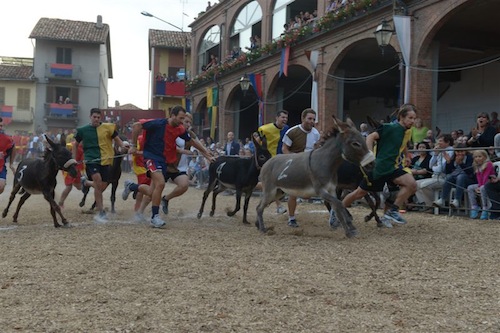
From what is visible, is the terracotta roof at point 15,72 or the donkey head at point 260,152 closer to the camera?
the donkey head at point 260,152

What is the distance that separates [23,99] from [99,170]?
49392 mm

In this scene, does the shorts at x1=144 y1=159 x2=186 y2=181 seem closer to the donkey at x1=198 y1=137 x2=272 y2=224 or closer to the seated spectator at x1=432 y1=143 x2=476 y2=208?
the donkey at x1=198 y1=137 x2=272 y2=224

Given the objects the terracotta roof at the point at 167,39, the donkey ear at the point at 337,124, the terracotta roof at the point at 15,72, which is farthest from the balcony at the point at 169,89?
the donkey ear at the point at 337,124

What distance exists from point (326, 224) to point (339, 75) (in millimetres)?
13838

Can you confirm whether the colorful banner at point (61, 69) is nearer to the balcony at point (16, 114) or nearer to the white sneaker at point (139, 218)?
the balcony at point (16, 114)

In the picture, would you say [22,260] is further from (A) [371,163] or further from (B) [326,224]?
(B) [326,224]

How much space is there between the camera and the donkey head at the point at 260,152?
375 inches

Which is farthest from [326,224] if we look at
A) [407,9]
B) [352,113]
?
[352,113]

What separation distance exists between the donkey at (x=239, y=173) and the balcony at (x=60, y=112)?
46.0m

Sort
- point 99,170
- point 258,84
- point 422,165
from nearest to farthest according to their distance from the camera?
point 99,170, point 422,165, point 258,84

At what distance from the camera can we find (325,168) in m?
7.41

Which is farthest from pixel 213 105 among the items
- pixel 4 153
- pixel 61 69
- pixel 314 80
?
pixel 61 69

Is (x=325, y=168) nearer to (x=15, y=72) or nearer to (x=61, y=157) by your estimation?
(x=61, y=157)

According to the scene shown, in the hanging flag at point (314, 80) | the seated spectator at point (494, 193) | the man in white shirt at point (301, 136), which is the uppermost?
the hanging flag at point (314, 80)
